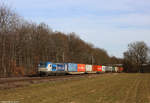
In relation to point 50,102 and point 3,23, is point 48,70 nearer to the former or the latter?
point 3,23

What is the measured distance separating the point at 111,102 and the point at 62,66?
32.8 metres

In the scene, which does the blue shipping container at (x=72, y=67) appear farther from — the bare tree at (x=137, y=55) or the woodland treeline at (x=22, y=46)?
the bare tree at (x=137, y=55)

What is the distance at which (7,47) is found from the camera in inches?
1692

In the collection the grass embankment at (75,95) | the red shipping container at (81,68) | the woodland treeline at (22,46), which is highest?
the woodland treeline at (22,46)

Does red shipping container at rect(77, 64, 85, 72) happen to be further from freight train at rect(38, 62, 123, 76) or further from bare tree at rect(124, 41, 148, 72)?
bare tree at rect(124, 41, 148, 72)

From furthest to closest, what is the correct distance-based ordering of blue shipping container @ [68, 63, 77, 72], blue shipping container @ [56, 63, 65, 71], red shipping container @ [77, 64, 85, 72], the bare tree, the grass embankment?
the bare tree, red shipping container @ [77, 64, 85, 72], blue shipping container @ [68, 63, 77, 72], blue shipping container @ [56, 63, 65, 71], the grass embankment

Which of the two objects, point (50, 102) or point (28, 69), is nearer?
point (50, 102)

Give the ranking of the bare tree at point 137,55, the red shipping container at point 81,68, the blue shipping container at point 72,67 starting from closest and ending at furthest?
the blue shipping container at point 72,67 < the red shipping container at point 81,68 < the bare tree at point 137,55

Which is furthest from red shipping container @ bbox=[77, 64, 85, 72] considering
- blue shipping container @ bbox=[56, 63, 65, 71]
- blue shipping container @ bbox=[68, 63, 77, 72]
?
blue shipping container @ bbox=[56, 63, 65, 71]

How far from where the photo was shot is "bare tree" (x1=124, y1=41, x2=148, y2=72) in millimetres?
106688

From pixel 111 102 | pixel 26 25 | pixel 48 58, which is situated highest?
pixel 26 25

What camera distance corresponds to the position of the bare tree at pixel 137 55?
107 meters

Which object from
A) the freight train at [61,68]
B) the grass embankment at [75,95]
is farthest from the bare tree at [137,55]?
the grass embankment at [75,95]

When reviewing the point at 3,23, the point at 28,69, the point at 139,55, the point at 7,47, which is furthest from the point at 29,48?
the point at 139,55
